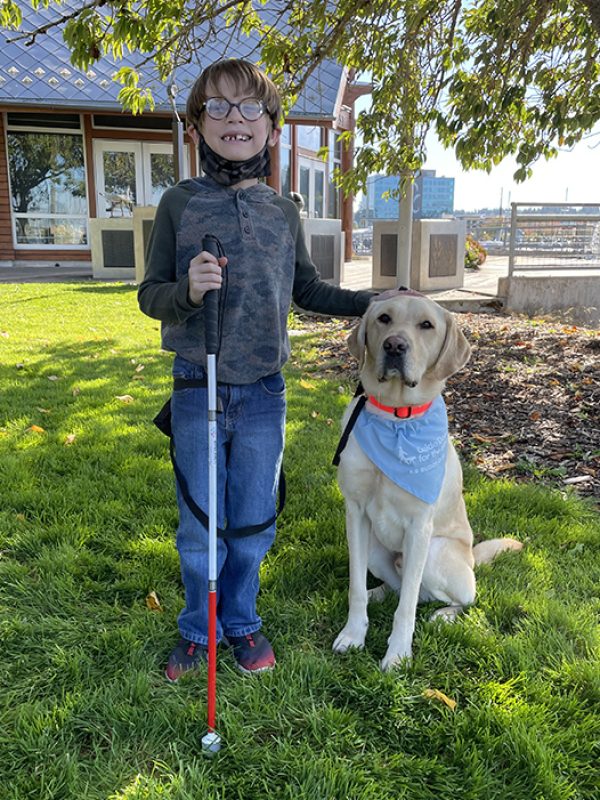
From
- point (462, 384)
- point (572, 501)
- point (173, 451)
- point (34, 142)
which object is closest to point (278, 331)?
point (173, 451)

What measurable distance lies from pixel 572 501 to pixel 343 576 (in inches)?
67.5

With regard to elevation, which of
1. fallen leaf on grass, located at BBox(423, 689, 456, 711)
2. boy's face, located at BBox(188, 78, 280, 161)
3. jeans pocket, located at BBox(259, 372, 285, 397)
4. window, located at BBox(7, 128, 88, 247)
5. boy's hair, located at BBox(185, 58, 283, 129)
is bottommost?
fallen leaf on grass, located at BBox(423, 689, 456, 711)

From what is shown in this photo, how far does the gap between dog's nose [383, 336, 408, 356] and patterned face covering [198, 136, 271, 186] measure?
32.8 inches

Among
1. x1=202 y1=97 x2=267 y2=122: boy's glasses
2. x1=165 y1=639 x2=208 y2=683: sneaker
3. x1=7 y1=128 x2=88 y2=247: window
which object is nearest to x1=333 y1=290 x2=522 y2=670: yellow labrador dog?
x1=165 y1=639 x2=208 y2=683: sneaker

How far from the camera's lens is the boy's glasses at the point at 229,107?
7.95 feet

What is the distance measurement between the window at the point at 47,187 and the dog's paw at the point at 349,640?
709 inches

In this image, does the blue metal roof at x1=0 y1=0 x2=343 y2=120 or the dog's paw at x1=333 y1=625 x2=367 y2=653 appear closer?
the dog's paw at x1=333 y1=625 x2=367 y2=653

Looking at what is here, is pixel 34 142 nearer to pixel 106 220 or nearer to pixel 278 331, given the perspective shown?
pixel 106 220

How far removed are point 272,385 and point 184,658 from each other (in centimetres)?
115

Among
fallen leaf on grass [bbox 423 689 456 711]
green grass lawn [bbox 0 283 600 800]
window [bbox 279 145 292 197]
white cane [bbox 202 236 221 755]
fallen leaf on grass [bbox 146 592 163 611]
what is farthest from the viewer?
window [bbox 279 145 292 197]

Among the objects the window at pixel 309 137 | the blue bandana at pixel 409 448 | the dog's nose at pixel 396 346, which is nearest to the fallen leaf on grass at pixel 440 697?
the blue bandana at pixel 409 448

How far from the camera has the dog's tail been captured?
10.9 feet

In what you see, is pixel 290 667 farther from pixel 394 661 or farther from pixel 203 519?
pixel 203 519

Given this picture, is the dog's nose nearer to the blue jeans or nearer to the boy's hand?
the blue jeans
